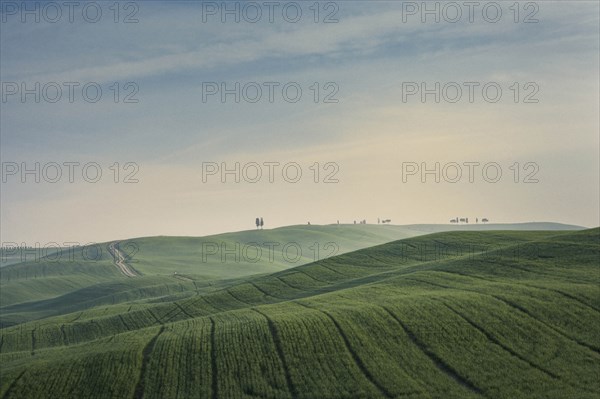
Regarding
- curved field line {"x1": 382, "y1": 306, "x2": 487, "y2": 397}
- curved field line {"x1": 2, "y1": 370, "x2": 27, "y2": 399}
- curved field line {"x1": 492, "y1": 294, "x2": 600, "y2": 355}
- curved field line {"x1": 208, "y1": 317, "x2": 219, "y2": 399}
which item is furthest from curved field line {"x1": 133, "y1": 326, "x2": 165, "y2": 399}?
curved field line {"x1": 492, "y1": 294, "x2": 600, "y2": 355}

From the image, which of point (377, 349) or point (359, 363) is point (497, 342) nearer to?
point (377, 349)

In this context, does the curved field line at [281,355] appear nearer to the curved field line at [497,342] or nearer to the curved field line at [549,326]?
the curved field line at [497,342]

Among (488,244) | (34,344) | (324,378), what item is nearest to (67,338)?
(34,344)

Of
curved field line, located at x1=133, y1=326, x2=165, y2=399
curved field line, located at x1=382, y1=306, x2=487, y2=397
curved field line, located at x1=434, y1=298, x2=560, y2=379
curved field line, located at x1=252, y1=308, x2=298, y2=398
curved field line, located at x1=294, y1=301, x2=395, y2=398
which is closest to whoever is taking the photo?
curved field line, located at x1=294, y1=301, x2=395, y2=398

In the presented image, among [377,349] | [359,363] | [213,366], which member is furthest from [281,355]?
[377,349]

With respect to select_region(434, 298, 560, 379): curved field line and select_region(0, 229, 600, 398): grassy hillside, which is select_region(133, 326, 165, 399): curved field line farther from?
select_region(434, 298, 560, 379): curved field line

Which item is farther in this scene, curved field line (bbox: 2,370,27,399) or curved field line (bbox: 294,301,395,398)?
curved field line (bbox: 2,370,27,399)
